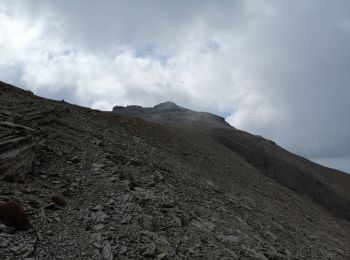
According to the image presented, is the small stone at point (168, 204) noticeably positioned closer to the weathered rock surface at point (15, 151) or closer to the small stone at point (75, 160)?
the small stone at point (75, 160)

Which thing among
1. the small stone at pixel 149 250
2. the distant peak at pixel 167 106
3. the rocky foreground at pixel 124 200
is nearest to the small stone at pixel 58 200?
the rocky foreground at pixel 124 200

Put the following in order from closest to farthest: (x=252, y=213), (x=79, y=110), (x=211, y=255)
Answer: (x=211, y=255), (x=252, y=213), (x=79, y=110)

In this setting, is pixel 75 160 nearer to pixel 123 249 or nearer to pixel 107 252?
pixel 123 249

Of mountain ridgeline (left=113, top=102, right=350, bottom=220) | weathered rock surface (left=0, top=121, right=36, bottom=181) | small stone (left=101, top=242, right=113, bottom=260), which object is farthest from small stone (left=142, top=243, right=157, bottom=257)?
mountain ridgeline (left=113, top=102, right=350, bottom=220)

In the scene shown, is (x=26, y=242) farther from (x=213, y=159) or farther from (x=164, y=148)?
(x=213, y=159)

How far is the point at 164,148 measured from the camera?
31.8 m

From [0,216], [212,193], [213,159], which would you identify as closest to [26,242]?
[0,216]

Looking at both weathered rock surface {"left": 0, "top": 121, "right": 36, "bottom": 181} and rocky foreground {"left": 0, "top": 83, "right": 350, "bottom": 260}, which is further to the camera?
weathered rock surface {"left": 0, "top": 121, "right": 36, "bottom": 181}

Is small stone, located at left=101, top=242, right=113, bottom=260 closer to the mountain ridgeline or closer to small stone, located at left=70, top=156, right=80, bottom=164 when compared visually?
small stone, located at left=70, top=156, right=80, bottom=164

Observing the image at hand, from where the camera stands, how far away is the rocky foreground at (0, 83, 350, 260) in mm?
13625

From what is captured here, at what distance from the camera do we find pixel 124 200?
17.3 metres

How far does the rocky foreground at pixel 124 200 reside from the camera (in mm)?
13625

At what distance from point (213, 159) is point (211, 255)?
20.7m

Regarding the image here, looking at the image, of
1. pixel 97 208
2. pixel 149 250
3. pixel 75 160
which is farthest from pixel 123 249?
pixel 75 160
